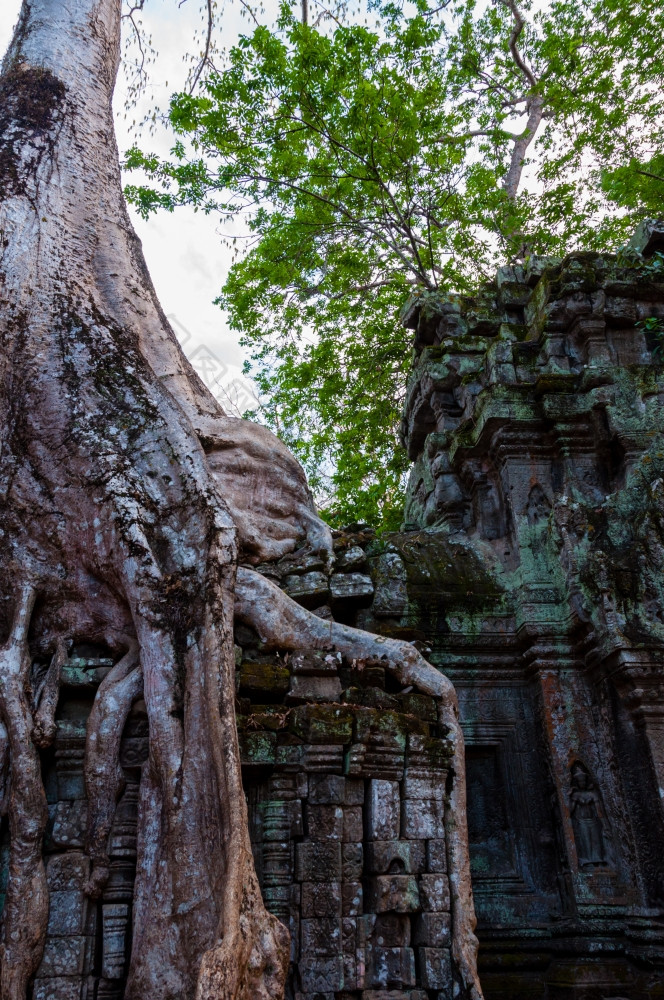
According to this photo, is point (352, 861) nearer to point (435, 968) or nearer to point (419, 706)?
point (435, 968)

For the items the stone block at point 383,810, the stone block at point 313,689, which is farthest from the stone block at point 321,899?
the stone block at point 313,689

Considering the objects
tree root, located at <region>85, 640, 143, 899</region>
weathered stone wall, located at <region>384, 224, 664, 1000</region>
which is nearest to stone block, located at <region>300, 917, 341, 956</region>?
tree root, located at <region>85, 640, 143, 899</region>

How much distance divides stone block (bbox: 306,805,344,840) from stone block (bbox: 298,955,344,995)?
44 cm

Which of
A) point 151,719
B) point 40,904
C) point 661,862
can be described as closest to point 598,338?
point 661,862

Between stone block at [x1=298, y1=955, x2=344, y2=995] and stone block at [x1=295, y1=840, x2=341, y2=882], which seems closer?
stone block at [x1=298, y1=955, x2=344, y2=995]

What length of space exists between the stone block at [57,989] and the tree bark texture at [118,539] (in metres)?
0.07

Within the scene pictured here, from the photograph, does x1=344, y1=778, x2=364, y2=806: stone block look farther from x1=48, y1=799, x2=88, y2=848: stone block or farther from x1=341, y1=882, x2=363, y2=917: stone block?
x1=48, y1=799, x2=88, y2=848: stone block

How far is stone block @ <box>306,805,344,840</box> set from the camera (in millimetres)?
3357

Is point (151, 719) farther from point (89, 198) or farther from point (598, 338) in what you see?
point (598, 338)

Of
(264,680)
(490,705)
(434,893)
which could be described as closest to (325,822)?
(434,893)

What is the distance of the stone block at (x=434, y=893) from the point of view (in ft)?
11.0

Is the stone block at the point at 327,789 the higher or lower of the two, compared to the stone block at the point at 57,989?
higher

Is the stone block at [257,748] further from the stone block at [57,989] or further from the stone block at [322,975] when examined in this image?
the stone block at [57,989]

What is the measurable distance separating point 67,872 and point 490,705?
9.53 feet
